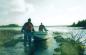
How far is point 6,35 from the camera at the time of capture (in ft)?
36.1

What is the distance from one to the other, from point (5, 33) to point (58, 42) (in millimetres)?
2268

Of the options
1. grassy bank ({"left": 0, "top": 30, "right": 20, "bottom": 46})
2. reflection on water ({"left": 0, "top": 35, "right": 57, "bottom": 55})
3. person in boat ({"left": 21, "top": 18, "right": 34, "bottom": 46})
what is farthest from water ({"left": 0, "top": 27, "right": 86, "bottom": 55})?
grassy bank ({"left": 0, "top": 30, "right": 20, "bottom": 46})

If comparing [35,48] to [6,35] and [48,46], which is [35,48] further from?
[6,35]

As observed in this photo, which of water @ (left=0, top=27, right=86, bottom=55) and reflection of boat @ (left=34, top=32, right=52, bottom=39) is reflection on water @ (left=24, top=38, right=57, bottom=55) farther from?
reflection of boat @ (left=34, top=32, right=52, bottom=39)

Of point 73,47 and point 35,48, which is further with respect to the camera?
point 35,48

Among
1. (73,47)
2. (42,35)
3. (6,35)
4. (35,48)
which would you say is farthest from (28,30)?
(6,35)

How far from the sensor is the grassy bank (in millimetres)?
10201

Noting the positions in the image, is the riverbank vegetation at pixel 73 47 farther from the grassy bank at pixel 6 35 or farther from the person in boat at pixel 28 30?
the grassy bank at pixel 6 35

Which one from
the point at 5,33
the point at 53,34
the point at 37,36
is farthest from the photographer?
the point at 5,33

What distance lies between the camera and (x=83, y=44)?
27.9 ft

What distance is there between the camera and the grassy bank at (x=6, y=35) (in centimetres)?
1020

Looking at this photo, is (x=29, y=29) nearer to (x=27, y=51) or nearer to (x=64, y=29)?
(x=27, y=51)

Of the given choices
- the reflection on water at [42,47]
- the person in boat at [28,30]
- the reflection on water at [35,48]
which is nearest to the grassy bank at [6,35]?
the reflection on water at [35,48]

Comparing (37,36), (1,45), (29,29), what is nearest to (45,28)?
(37,36)
